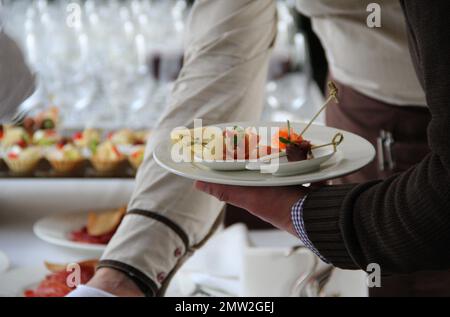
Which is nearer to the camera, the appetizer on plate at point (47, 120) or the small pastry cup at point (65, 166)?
the small pastry cup at point (65, 166)

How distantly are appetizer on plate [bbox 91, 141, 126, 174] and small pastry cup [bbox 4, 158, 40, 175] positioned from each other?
0.52 ft

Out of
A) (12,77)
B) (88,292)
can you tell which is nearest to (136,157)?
(88,292)

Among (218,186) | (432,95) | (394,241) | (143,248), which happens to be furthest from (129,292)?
(432,95)

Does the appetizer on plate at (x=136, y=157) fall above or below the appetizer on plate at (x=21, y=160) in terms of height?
below

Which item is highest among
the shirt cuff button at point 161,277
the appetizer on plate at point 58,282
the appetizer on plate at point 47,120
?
the shirt cuff button at point 161,277

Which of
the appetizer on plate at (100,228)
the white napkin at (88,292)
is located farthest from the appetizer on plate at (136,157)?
the white napkin at (88,292)

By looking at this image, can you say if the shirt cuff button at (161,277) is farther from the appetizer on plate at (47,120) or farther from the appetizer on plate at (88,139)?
the appetizer on plate at (47,120)

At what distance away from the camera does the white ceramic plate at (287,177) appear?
2.54 ft

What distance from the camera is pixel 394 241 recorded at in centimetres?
78

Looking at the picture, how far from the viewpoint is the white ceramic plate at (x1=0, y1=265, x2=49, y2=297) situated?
1.30 m

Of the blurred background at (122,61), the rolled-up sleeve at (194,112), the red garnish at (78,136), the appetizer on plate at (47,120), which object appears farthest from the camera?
the blurred background at (122,61)

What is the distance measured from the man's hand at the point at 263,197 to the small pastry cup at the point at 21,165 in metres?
1.15

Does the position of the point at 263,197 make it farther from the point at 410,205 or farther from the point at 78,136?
the point at 78,136

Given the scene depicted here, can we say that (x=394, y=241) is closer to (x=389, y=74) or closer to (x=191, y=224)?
(x=191, y=224)
